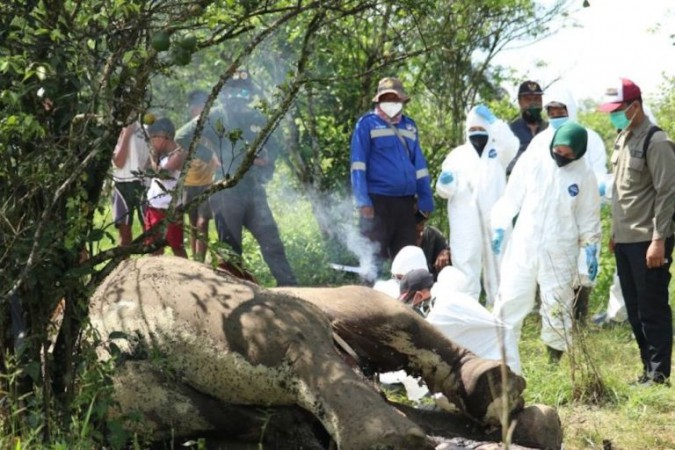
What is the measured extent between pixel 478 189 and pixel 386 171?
33.2 inches

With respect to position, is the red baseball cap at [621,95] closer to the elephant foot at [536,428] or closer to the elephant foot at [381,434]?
the elephant foot at [536,428]

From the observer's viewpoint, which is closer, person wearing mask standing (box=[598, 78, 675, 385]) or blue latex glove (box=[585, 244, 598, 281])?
person wearing mask standing (box=[598, 78, 675, 385])

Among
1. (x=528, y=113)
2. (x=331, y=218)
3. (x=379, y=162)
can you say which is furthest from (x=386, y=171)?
(x=331, y=218)

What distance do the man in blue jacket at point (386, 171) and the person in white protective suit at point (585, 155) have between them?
1.18 meters

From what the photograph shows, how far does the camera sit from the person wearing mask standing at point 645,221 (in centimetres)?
709

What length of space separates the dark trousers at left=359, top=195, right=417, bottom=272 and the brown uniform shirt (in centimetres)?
248

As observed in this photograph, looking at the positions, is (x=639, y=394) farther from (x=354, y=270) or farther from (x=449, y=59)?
(x=449, y=59)

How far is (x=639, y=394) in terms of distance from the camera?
262 inches

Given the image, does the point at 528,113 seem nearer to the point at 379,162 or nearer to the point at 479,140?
the point at 479,140

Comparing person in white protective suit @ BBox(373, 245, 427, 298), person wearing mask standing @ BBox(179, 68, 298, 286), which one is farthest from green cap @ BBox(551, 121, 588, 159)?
person wearing mask standing @ BBox(179, 68, 298, 286)

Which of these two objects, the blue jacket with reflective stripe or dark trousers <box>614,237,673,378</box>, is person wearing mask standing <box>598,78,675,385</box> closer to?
dark trousers <box>614,237,673,378</box>

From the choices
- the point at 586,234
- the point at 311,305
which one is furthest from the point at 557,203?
the point at 311,305

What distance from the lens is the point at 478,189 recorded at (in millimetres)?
9867

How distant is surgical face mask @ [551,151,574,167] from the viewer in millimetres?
7875
